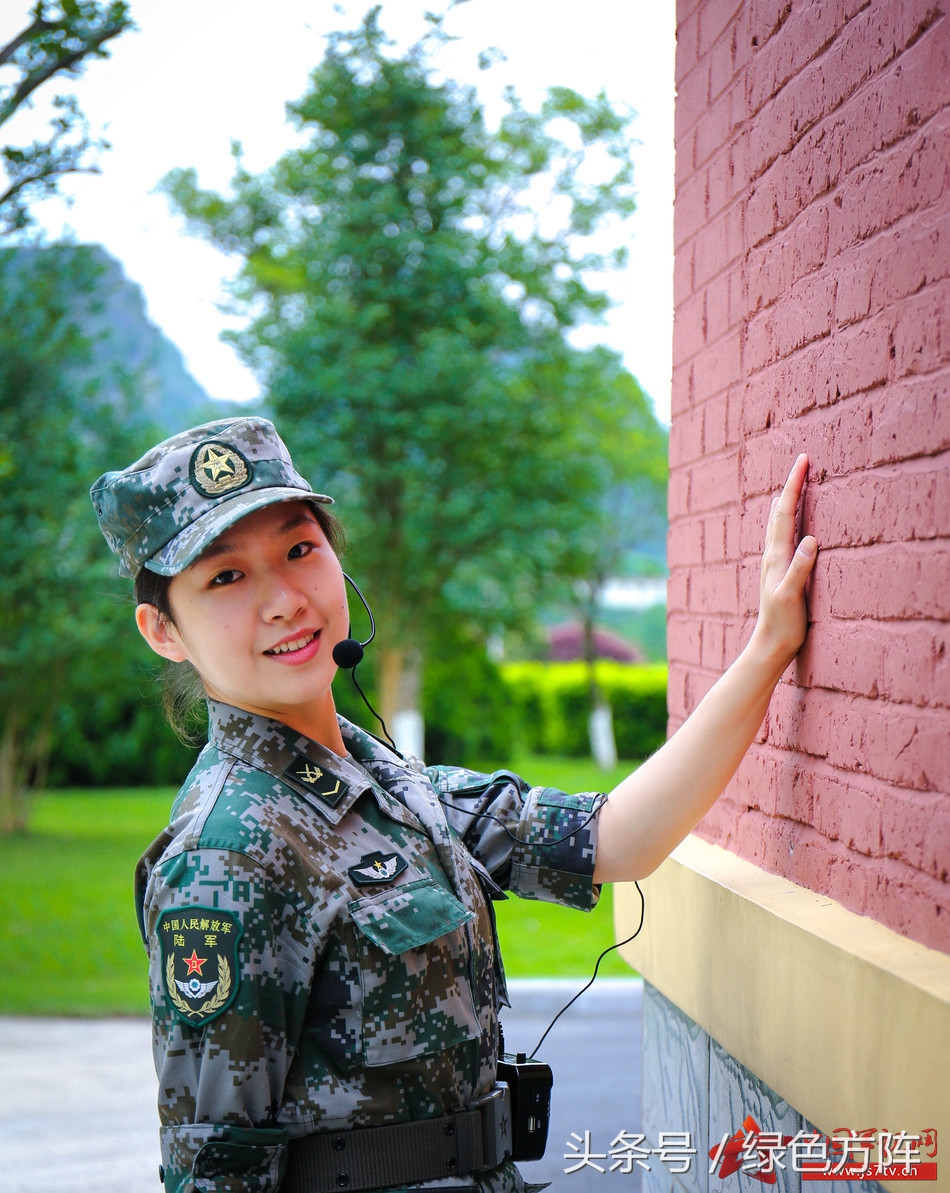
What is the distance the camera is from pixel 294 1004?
141cm

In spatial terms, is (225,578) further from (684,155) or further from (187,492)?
(684,155)

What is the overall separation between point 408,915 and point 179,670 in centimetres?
61

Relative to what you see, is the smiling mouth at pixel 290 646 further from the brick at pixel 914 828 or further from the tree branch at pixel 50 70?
the tree branch at pixel 50 70

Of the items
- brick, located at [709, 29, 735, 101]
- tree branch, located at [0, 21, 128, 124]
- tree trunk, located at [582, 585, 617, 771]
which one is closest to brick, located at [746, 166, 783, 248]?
brick, located at [709, 29, 735, 101]

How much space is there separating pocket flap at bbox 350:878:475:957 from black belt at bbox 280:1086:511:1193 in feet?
0.73

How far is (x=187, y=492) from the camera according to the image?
1.59 meters

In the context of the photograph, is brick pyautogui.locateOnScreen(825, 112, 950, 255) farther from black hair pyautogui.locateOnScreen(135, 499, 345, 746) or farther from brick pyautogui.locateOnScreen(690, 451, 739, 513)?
black hair pyautogui.locateOnScreen(135, 499, 345, 746)

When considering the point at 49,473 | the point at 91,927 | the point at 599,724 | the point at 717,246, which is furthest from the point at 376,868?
the point at 599,724

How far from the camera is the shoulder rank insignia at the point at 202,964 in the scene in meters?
1.36

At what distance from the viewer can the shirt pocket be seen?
1.44 meters

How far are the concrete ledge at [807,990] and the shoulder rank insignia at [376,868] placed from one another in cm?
53

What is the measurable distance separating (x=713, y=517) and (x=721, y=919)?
72 cm

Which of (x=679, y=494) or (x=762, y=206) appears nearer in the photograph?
(x=762, y=206)
